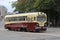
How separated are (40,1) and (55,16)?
8.07 meters

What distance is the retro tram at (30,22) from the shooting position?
35.1 metres

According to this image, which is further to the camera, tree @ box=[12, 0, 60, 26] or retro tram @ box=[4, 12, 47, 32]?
tree @ box=[12, 0, 60, 26]

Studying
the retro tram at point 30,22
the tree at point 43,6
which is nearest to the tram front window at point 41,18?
the retro tram at point 30,22

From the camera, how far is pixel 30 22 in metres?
35.9

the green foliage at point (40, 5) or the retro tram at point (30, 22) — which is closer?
the retro tram at point (30, 22)

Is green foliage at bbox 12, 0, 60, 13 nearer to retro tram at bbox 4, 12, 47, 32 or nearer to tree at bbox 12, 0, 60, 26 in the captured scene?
tree at bbox 12, 0, 60, 26

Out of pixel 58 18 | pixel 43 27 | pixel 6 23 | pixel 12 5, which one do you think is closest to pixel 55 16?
pixel 58 18

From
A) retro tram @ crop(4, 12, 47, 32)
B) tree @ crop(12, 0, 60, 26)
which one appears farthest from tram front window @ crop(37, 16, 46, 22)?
tree @ crop(12, 0, 60, 26)

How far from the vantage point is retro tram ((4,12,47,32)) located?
35.1 m

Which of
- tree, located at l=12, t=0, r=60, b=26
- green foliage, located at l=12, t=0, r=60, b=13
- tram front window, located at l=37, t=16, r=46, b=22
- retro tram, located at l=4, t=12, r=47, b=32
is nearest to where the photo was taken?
retro tram, located at l=4, t=12, r=47, b=32

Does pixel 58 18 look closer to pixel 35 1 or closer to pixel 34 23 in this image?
pixel 35 1

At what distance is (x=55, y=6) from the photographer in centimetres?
5347

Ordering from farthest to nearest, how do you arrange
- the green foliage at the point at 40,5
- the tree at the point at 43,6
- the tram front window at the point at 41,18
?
the tree at the point at 43,6 → the green foliage at the point at 40,5 → the tram front window at the point at 41,18

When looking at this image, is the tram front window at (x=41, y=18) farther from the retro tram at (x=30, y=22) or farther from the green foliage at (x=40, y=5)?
the green foliage at (x=40, y=5)
